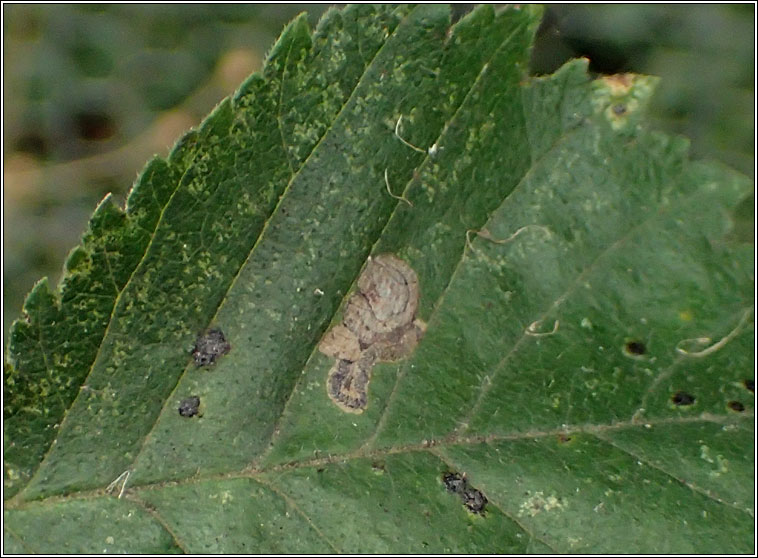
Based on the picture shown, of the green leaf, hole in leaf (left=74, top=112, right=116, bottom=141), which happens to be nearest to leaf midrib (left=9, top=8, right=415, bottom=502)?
the green leaf

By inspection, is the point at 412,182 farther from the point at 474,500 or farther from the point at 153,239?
the point at 474,500

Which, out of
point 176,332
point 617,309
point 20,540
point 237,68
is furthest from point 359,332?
point 237,68

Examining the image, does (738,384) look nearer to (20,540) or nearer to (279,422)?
(279,422)

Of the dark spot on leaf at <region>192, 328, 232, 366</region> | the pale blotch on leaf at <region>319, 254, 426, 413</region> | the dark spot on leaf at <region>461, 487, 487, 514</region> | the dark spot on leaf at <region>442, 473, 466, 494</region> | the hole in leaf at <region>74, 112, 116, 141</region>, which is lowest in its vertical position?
the dark spot on leaf at <region>461, 487, 487, 514</region>

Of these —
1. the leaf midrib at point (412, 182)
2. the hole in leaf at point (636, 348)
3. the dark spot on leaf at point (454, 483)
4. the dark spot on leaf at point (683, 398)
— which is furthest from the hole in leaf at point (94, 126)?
the dark spot on leaf at point (683, 398)

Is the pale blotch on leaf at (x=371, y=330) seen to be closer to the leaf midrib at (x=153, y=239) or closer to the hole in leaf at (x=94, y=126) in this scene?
the leaf midrib at (x=153, y=239)

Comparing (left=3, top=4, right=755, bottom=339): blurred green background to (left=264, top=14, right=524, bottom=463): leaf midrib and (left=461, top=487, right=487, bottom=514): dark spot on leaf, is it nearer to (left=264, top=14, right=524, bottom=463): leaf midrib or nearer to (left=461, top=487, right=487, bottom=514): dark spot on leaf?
(left=264, top=14, right=524, bottom=463): leaf midrib

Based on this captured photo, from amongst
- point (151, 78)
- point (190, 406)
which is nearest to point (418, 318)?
point (190, 406)
